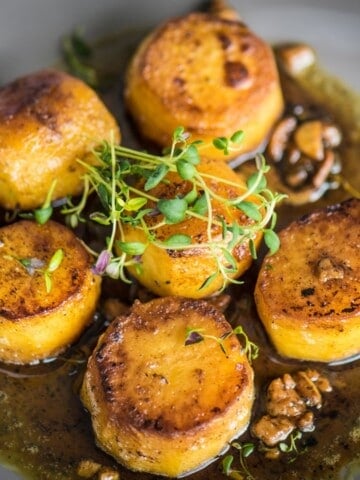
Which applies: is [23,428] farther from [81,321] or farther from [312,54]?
[312,54]

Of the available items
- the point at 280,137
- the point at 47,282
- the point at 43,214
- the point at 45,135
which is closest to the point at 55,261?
the point at 47,282

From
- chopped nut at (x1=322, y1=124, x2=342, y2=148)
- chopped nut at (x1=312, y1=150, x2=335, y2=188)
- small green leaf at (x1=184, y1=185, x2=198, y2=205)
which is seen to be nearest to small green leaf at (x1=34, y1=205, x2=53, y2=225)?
small green leaf at (x1=184, y1=185, x2=198, y2=205)

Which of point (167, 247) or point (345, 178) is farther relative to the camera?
point (345, 178)

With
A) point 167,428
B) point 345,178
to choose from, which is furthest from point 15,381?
point 345,178

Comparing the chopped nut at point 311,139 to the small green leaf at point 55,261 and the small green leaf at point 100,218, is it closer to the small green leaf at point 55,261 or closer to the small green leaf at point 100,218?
the small green leaf at point 100,218

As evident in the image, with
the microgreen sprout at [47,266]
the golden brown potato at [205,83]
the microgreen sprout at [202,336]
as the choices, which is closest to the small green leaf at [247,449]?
the microgreen sprout at [202,336]

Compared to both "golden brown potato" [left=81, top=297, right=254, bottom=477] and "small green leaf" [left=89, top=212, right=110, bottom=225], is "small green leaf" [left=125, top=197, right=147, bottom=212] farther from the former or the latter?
"golden brown potato" [left=81, top=297, right=254, bottom=477]

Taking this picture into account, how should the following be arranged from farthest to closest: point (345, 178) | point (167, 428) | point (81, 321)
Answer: point (345, 178)
point (81, 321)
point (167, 428)

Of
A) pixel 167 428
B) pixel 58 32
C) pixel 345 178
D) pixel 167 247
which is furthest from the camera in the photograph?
pixel 58 32
